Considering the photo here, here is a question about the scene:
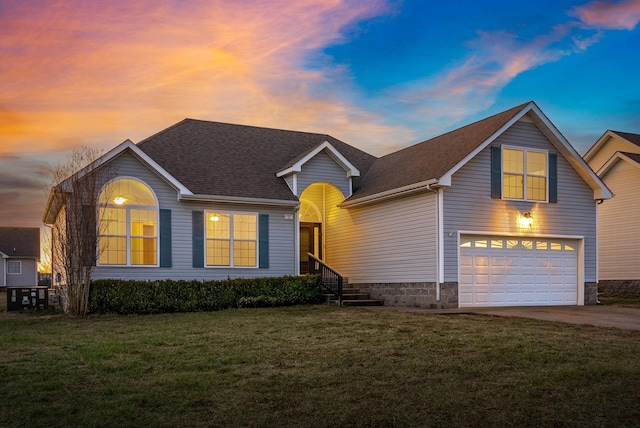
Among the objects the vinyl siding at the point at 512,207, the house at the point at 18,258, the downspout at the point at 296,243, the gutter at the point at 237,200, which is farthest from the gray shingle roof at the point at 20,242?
the vinyl siding at the point at 512,207

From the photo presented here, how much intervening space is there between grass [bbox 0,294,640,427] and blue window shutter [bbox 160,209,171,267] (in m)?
5.42

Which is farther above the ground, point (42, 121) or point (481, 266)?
point (42, 121)

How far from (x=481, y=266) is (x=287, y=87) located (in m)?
9.01

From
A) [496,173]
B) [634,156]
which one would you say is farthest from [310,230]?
[634,156]

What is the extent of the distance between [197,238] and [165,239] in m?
1.00

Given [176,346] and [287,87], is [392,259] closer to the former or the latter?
[287,87]

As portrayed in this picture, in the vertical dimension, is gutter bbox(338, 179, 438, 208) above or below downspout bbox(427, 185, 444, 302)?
above

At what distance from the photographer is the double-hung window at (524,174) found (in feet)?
64.4

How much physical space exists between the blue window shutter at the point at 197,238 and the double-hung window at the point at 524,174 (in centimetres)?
928

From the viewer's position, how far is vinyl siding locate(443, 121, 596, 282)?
60.3ft

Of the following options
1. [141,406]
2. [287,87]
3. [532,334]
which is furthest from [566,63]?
[141,406]

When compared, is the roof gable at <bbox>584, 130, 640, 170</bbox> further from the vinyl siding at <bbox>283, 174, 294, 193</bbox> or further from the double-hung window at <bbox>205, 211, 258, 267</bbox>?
the double-hung window at <bbox>205, 211, 258, 267</bbox>

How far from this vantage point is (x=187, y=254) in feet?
64.2

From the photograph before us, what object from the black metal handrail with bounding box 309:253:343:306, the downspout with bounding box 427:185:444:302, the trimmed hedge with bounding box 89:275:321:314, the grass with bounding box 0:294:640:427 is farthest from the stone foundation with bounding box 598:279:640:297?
the grass with bounding box 0:294:640:427
